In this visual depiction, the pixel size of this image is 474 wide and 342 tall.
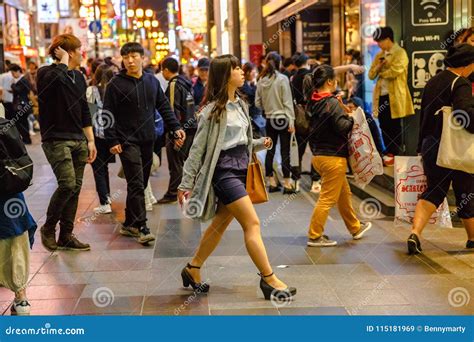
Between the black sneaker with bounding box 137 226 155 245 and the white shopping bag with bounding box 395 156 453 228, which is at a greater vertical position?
the white shopping bag with bounding box 395 156 453 228

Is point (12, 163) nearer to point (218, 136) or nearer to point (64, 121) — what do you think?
point (218, 136)

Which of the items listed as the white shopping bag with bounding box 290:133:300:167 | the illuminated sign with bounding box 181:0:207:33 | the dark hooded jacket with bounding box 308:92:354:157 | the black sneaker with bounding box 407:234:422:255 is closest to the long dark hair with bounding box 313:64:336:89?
the dark hooded jacket with bounding box 308:92:354:157

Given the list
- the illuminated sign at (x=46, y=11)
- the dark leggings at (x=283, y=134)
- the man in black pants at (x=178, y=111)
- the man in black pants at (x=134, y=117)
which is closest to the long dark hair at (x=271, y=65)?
the dark leggings at (x=283, y=134)

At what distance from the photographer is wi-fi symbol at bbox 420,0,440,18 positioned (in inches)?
391

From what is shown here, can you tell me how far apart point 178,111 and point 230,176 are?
4841mm

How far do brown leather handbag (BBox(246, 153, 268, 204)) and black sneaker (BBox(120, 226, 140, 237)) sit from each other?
8.51 ft

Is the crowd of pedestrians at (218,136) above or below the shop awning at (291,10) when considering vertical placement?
below

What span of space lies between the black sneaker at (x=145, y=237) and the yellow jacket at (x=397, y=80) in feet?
13.3

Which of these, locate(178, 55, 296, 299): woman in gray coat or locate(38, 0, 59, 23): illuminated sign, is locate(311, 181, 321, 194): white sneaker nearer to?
locate(178, 55, 296, 299): woman in gray coat

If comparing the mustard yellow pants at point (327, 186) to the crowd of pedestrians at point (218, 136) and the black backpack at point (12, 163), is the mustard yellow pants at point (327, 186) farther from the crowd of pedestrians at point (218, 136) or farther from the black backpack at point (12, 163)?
the black backpack at point (12, 163)

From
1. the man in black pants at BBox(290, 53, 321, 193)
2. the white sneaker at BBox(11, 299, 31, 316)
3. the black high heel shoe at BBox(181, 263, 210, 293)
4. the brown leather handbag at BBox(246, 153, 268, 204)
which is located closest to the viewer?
the white sneaker at BBox(11, 299, 31, 316)

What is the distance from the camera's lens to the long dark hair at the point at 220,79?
18.5 ft
